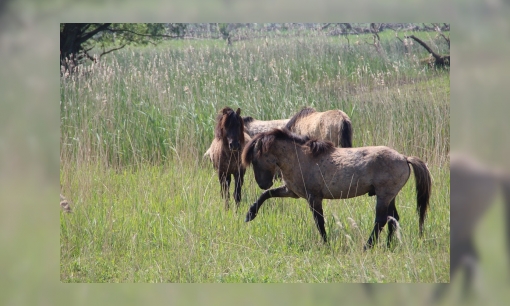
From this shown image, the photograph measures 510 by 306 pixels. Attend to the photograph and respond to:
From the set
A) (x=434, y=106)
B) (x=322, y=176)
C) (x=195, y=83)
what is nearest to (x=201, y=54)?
(x=195, y=83)

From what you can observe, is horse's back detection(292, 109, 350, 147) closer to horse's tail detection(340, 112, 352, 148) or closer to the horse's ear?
horse's tail detection(340, 112, 352, 148)

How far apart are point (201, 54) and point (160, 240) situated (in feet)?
6.56

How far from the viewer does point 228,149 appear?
7.90 m

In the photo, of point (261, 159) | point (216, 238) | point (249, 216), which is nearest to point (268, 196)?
point (249, 216)

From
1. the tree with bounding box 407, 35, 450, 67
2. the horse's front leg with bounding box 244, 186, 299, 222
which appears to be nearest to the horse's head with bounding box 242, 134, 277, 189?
the horse's front leg with bounding box 244, 186, 299, 222

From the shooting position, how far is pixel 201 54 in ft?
Result: 23.4

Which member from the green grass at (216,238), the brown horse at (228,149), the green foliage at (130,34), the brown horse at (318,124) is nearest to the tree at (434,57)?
the green grass at (216,238)

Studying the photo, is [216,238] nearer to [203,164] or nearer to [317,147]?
[203,164]

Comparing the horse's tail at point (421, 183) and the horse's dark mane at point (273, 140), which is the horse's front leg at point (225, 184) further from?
the horse's tail at point (421, 183)

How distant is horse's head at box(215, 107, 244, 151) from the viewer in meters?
7.51

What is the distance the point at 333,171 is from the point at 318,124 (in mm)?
1074

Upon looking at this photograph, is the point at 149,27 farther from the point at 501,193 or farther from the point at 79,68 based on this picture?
the point at 501,193
